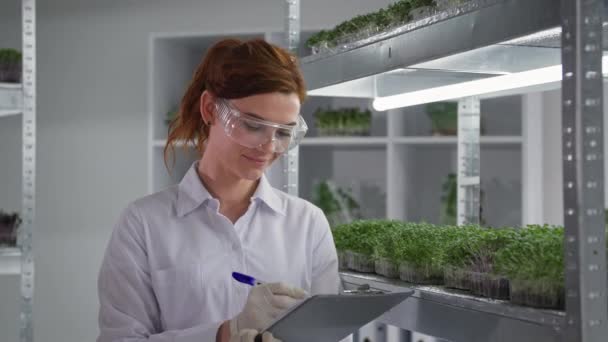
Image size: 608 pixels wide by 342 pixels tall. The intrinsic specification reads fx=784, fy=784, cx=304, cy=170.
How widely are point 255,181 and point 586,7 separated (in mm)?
947

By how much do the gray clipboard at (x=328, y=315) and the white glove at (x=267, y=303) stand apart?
0.04 m

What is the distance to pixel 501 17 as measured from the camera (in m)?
1.29

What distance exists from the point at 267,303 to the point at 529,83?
716 mm

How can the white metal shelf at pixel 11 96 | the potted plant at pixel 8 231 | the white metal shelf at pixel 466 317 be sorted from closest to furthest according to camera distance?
the white metal shelf at pixel 466 317 → the white metal shelf at pixel 11 96 → the potted plant at pixel 8 231

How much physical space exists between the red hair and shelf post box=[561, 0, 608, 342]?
667 mm

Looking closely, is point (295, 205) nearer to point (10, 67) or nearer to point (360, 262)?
point (360, 262)

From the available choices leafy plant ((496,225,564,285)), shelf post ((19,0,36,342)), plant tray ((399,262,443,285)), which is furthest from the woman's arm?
shelf post ((19,0,36,342))

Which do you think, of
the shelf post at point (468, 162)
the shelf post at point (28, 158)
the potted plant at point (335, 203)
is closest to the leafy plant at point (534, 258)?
the shelf post at point (468, 162)

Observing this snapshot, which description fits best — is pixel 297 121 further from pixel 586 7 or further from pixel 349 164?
pixel 349 164

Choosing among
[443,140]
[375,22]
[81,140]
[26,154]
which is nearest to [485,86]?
[375,22]

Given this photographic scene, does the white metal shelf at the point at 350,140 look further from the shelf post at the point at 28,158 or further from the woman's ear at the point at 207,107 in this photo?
the woman's ear at the point at 207,107

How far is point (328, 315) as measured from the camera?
139 cm

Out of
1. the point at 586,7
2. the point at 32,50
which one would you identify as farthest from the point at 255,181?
the point at 32,50

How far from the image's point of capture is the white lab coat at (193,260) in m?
1.67
